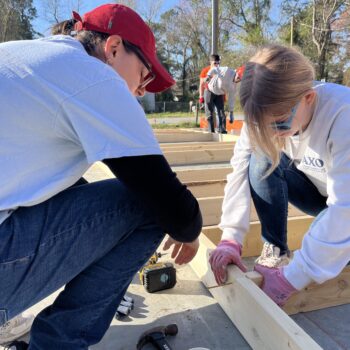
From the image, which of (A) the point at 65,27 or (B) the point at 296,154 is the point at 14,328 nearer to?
(A) the point at 65,27

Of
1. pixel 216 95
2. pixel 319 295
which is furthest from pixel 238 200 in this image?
pixel 216 95

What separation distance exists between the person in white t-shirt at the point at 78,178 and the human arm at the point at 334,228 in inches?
17.2

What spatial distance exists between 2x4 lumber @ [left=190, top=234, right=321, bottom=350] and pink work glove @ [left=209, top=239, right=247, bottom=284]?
0.11 feet

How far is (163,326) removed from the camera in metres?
1.35

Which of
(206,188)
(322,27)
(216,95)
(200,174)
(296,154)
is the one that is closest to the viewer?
(296,154)

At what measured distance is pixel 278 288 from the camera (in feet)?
4.66

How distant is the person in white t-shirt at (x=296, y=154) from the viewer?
125 cm

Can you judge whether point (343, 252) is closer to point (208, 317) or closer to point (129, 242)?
point (208, 317)

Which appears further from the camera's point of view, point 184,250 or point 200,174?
point 200,174

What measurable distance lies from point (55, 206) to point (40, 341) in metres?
0.43

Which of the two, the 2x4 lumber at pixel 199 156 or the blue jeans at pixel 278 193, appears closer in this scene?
the blue jeans at pixel 278 193

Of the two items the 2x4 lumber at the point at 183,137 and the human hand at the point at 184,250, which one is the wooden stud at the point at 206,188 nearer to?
the human hand at the point at 184,250

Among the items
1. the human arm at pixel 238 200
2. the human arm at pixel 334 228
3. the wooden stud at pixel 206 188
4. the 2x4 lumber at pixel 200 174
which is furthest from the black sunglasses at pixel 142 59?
the 2x4 lumber at pixel 200 174

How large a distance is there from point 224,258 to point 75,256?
0.71m
